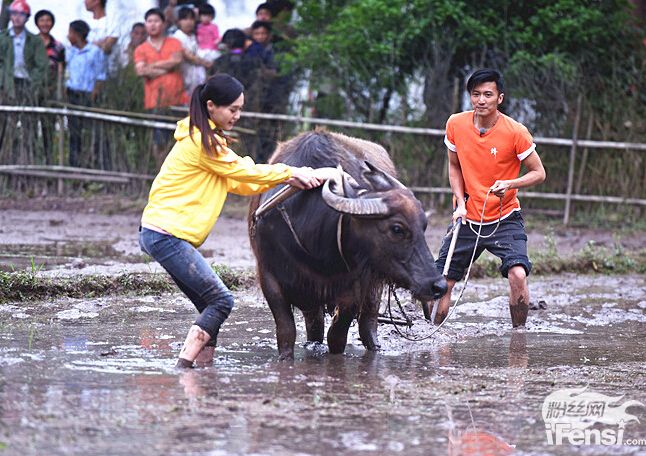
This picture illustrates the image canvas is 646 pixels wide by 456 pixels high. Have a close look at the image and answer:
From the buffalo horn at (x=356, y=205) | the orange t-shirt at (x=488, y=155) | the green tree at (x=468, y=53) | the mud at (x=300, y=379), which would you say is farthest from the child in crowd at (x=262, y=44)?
the buffalo horn at (x=356, y=205)

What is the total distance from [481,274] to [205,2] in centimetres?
630

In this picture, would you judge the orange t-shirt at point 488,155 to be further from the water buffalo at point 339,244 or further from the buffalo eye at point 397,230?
the buffalo eye at point 397,230

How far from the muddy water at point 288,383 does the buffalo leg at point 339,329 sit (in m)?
0.07

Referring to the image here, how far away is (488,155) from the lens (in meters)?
7.15

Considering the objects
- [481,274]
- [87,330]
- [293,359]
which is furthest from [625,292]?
[87,330]

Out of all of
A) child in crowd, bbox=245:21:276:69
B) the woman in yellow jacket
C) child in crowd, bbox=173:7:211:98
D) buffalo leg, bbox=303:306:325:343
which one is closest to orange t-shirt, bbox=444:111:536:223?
buffalo leg, bbox=303:306:325:343

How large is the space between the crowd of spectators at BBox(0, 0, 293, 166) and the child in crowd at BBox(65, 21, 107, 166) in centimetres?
1

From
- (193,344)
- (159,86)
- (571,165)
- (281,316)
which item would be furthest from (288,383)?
(159,86)

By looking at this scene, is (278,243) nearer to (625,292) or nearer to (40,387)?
(40,387)

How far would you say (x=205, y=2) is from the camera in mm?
14398

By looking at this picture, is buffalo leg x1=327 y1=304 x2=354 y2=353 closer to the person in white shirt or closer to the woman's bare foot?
the woman's bare foot

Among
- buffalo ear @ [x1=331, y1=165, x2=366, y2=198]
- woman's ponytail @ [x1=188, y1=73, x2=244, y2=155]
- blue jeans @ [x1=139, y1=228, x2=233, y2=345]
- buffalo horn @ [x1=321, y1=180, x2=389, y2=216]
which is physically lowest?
blue jeans @ [x1=139, y1=228, x2=233, y2=345]

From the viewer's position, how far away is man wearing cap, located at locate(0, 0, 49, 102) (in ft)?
44.4

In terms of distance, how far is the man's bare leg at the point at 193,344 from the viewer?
18.6 feet
